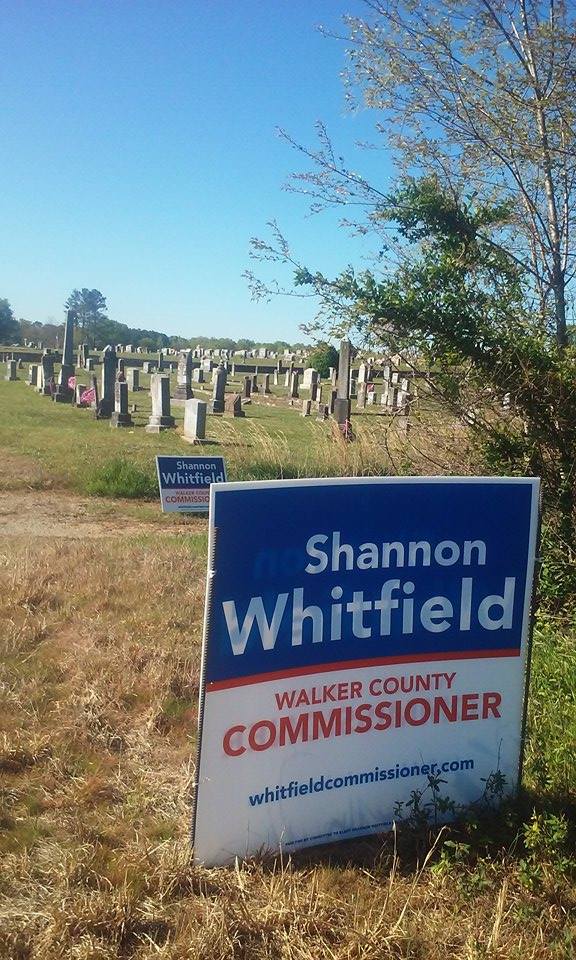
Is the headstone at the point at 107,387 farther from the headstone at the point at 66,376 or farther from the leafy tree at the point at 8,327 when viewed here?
the leafy tree at the point at 8,327

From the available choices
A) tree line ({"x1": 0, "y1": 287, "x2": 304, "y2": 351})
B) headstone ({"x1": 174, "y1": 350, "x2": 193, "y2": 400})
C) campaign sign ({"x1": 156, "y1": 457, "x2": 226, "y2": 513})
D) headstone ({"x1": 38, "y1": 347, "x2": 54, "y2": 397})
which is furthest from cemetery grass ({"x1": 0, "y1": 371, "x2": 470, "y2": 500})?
tree line ({"x1": 0, "y1": 287, "x2": 304, "y2": 351})

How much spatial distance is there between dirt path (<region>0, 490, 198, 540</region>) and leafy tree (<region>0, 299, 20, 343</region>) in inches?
2978

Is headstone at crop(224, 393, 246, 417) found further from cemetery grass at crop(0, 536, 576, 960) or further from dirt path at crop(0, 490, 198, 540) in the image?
cemetery grass at crop(0, 536, 576, 960)

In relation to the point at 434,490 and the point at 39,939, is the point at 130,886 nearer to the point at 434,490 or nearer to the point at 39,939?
the point at 39,939

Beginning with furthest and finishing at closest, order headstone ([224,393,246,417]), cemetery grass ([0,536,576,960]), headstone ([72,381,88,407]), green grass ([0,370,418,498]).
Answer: headstone ([72,381,88,407]), headstone ([224,393,246,417]), green grass ([0,370,418,498]), cemetery grass ([0,536,576,960])

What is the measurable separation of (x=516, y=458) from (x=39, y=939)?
415 centimetres

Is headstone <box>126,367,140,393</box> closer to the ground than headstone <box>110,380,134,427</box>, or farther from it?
farther from it

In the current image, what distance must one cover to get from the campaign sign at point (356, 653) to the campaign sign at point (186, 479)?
18.1ft

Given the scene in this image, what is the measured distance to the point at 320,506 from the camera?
2752 millimetres

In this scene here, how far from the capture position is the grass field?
2.26m

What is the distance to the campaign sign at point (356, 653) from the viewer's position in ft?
8.63

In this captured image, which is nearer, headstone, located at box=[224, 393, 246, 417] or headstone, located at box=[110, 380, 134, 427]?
headstone, located at box=[110, 380, 134, 427]

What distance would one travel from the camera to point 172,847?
2666 mm

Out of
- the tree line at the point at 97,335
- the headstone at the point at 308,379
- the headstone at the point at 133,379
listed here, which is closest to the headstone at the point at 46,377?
the headstone at the point at 133,379
